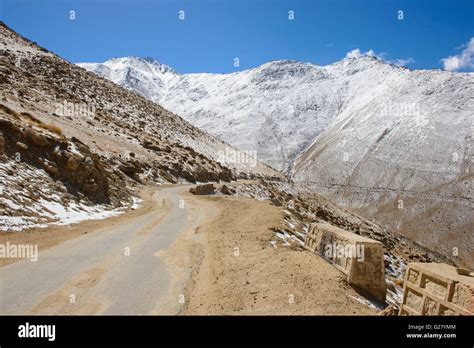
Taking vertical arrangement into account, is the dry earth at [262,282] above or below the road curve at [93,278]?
below

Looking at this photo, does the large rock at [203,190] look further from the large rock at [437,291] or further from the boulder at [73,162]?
the large rock at [437,291]

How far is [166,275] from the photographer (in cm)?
1049

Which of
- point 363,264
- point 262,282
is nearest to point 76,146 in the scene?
point 262,282

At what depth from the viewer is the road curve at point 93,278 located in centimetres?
789

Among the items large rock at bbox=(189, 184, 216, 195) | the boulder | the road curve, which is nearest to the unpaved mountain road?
the road curve

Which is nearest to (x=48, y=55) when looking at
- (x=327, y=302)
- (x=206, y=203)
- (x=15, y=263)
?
(x=206, y=203)

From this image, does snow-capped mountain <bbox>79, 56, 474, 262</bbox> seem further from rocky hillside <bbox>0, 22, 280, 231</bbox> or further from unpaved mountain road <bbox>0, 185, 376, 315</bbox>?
unpaved mountain road <bbox>0, 185, 376, 315</bbox>

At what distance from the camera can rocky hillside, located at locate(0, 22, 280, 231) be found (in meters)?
16.9

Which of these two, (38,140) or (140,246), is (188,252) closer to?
(140,246)

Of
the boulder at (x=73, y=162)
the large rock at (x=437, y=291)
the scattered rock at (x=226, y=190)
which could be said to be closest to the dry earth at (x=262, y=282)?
the large rock at (x=437, y=291)

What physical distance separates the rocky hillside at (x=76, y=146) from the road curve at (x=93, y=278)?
10.3ft

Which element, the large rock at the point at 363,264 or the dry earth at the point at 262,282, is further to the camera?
the large rock at the point at 363,264

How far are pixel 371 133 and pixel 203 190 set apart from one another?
10024 centimetres

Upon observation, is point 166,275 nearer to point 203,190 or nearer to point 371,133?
point 203,190
